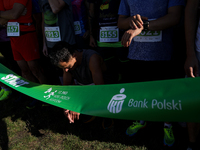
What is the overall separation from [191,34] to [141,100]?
0.89 m

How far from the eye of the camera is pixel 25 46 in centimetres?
310

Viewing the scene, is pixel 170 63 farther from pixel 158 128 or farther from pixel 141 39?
pixel 158 128

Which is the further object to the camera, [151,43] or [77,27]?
[77,27]

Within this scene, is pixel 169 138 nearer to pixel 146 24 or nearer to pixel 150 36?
pixel 150 36

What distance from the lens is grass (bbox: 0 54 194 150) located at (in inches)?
87.1

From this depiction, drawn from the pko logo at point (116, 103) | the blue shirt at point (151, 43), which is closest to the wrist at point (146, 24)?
the blue shirt at point (151, 43)

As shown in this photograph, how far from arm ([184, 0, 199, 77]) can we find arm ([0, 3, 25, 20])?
256 cm

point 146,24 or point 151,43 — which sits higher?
point 146,24

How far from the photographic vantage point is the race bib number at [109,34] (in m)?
2.60

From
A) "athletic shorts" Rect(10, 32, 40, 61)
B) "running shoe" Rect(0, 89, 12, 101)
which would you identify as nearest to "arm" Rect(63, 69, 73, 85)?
"athletic shorts" Rect(10, 32, 40, 61)

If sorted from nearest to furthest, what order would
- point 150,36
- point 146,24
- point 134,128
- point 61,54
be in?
1. point 146,24
2. point 150,36
3. point 61,54
4. point 134,128

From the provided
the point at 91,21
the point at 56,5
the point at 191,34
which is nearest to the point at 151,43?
the point at 191,34

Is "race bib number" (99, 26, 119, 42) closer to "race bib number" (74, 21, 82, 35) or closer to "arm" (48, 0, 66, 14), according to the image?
"race bib number" (74, 21, 82, 35)

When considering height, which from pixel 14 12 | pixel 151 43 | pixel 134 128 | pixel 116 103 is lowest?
pixel 134 128
